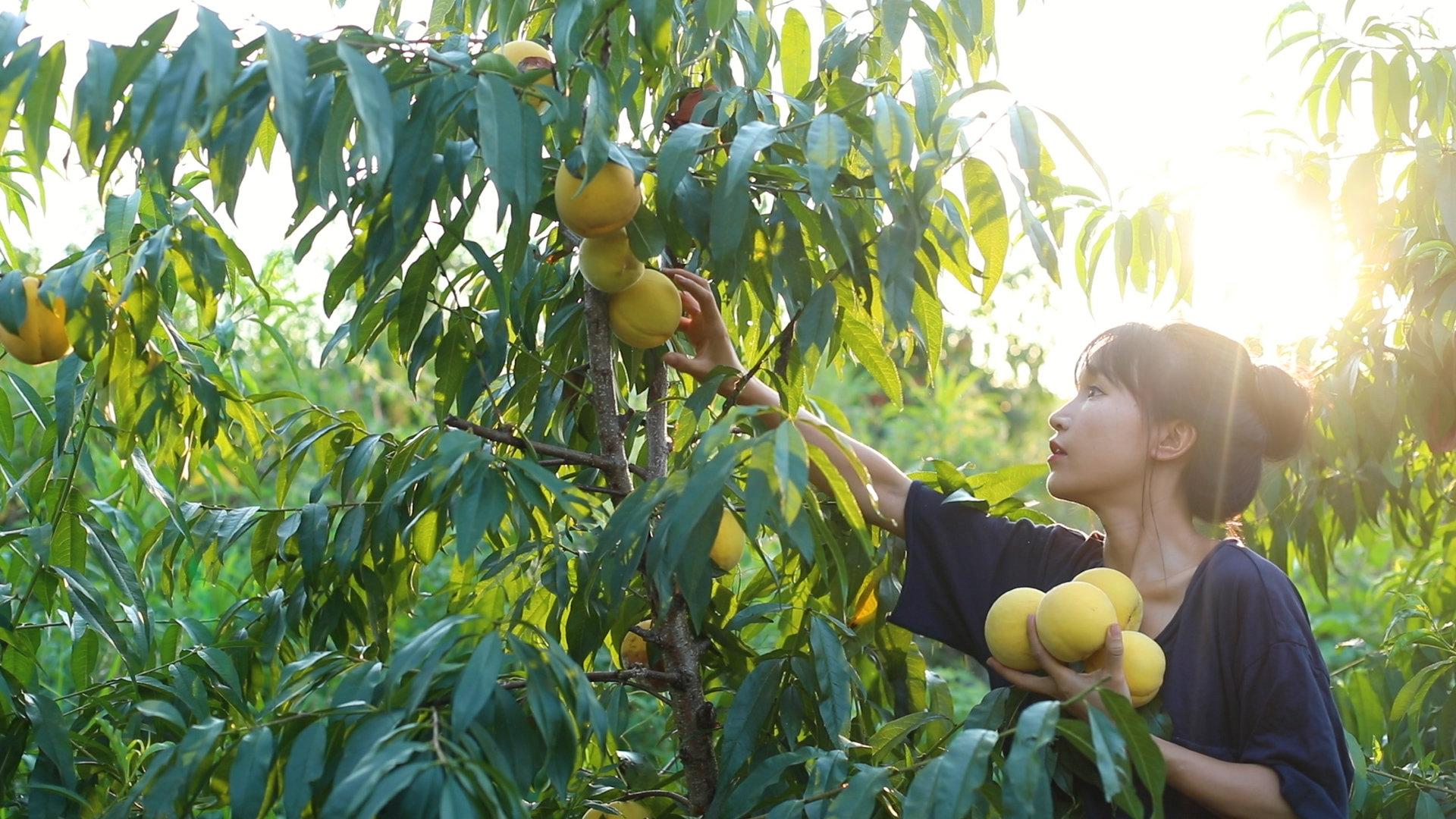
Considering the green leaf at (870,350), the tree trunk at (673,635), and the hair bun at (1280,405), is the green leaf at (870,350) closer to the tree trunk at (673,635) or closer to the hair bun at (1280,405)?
the tree trunk at (673,635)

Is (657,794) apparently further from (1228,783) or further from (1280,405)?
(1280,405)

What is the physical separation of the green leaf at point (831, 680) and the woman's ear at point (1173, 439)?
48cm

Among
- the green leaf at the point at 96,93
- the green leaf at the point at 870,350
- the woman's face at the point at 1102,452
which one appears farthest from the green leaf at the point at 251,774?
the woman's face at the point at 1102,452

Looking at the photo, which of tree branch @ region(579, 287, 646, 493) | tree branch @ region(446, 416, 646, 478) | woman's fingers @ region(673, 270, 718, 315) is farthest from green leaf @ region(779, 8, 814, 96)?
tree branch @ region(446, 416, 646, 478)

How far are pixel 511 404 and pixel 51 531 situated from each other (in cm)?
56

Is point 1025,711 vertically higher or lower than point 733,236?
lower

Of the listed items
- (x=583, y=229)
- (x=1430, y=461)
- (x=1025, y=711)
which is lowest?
(x=1430, y=461)

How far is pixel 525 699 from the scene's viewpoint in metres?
1.40

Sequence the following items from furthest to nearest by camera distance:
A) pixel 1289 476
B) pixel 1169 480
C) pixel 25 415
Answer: pixel 1289 476, pixel 25 415, pixel 1169 480

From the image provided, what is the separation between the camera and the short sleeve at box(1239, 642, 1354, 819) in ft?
4.44

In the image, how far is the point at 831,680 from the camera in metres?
1.45

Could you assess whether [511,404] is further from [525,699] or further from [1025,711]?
[1025,711]

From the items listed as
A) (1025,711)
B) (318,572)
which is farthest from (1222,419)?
(318,572)

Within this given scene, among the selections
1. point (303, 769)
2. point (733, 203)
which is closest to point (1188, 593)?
point (733, 203)
